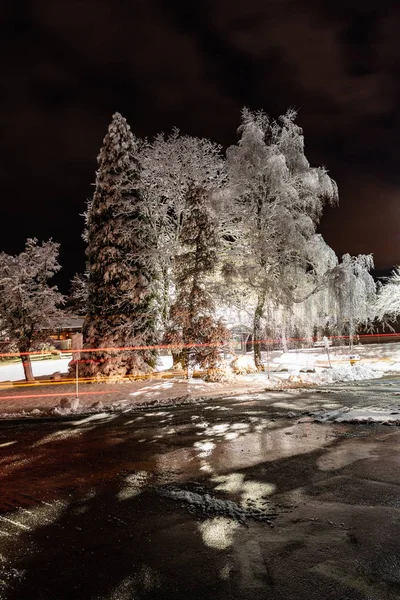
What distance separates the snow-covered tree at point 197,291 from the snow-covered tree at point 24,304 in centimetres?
666

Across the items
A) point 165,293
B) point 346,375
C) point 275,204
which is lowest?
point 346,375

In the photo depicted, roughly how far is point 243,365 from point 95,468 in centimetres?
1437

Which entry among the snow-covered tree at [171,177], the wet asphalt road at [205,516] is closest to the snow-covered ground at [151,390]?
the wet asphalt road at [205,516]

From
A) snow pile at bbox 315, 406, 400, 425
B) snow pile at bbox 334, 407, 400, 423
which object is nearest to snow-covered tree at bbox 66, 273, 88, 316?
snow pile at bbox 315, 406, 400, 425

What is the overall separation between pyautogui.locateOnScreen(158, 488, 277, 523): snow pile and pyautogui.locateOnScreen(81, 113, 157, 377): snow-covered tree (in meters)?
14.7

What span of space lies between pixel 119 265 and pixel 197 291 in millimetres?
4282

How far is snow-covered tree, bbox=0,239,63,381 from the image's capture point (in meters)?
21.6

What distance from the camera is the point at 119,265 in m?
21.2

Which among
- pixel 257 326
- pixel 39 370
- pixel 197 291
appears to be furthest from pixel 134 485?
pixel 39 370

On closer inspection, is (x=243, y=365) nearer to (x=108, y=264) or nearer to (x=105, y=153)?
(x=108, y=264)

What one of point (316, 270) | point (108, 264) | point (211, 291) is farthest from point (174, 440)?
point (316, 270)

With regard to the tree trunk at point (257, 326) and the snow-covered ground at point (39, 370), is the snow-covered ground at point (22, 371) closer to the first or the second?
the snow-covered ground at point (39, 370)

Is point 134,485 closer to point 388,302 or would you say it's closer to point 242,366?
point 242,366

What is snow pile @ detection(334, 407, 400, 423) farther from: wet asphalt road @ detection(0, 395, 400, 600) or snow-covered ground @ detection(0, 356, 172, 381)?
snow-covered ground @ detection(0, 356, 172, 381)
